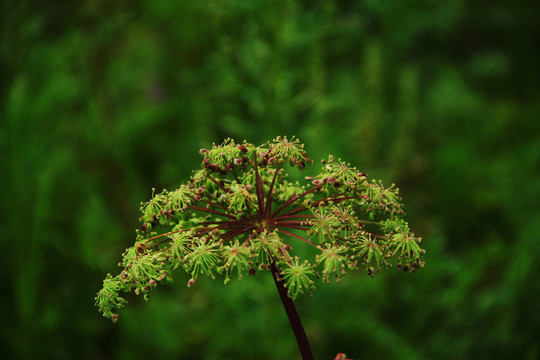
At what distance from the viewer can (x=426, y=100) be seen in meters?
5.10

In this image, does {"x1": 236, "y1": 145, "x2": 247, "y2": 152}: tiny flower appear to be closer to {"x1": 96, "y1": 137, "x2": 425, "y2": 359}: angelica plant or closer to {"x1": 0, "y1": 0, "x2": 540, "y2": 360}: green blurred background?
{"x1": 96, "y1": 137, "x2": 425, "y2": 359}: angelica plant

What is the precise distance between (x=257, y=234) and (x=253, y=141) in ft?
7.88

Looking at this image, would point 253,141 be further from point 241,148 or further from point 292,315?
point 292,315

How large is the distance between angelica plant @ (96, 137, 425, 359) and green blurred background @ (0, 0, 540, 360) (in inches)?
61.8

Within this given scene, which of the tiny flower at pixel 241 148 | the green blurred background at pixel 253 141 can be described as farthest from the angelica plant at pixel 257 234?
the green blurred background at pixel 253 141

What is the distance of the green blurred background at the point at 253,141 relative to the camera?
3.12 m

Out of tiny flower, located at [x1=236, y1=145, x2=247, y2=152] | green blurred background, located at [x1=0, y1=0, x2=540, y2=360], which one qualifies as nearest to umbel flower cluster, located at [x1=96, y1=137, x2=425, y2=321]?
tiny flower, located at [x1=236, y1=145, x2=247, y2=152]

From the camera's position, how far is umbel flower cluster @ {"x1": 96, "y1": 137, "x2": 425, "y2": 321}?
1235mm

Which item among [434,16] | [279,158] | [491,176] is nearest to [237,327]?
[279,158]

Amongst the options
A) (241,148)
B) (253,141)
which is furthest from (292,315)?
(253,141)

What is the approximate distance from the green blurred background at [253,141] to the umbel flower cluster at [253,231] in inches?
62.0

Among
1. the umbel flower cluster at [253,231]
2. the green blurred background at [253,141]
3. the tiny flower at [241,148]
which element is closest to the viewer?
the umbel flower cluster at [253,231]

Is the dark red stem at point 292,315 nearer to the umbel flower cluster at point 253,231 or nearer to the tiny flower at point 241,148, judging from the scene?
the umbel flower cluster at point 253,231

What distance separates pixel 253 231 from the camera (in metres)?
1.34
